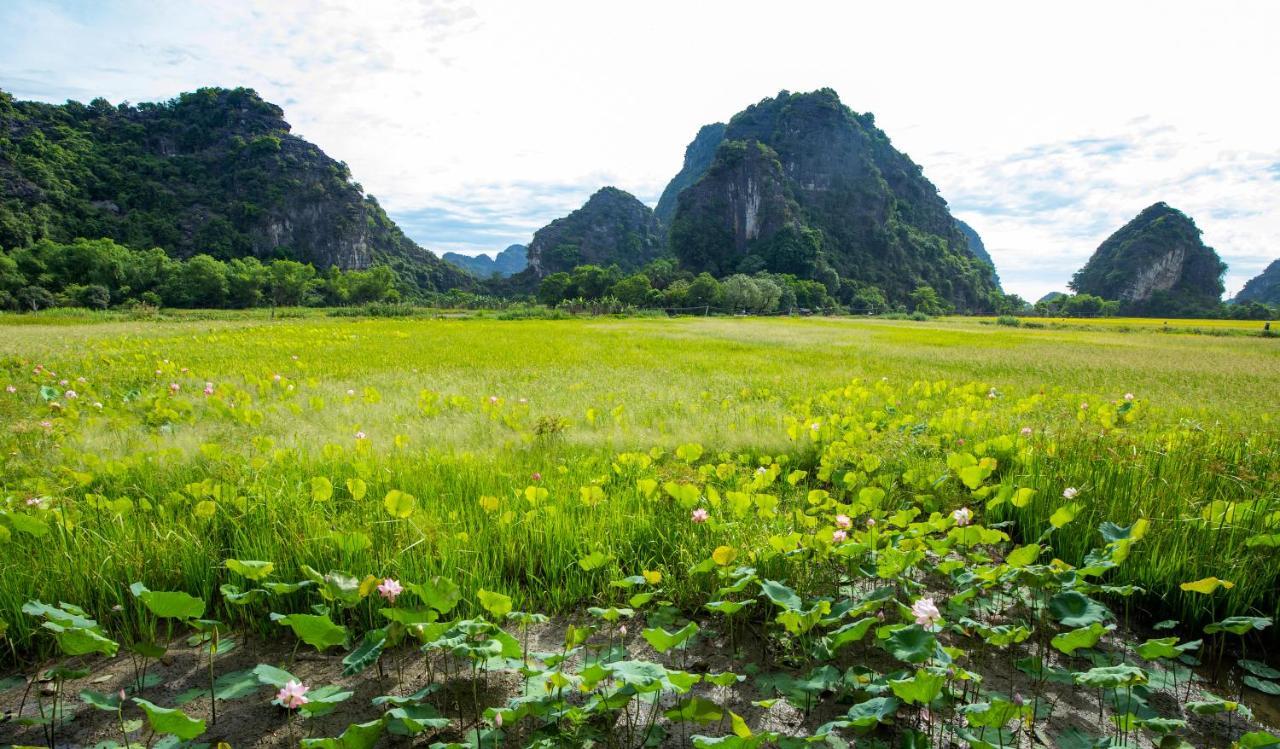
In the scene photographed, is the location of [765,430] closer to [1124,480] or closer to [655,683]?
[1124,480]

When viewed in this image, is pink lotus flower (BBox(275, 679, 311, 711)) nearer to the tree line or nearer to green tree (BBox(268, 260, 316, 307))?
the tree line

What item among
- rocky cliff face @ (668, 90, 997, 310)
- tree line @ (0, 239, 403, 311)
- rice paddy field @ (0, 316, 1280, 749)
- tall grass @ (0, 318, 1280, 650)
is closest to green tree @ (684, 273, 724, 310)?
rocky cliff face @ (668, 90, 997, 310)

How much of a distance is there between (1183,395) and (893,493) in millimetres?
7823

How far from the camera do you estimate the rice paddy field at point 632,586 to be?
166 centimetres

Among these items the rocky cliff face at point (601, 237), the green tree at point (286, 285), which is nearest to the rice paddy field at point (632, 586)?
the green tree at point (286, 285)

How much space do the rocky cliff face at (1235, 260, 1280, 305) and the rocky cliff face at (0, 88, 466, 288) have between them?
638 feet

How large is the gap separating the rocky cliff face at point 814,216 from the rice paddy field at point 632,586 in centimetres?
11472

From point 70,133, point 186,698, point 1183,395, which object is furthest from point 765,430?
point 70,133

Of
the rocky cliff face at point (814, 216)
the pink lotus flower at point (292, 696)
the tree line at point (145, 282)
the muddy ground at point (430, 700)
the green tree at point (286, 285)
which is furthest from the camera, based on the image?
the rocky cliff face at point (814, 216)

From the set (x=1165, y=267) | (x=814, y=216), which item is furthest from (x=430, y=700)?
(x=1165, y=267)

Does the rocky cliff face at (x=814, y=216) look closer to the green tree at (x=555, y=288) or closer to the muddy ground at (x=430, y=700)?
the green tree at (x=555, y=288)

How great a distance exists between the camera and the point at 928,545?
8.79 feet

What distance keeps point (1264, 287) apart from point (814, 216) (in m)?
111

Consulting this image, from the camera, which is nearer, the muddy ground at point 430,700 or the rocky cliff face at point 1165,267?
the muddy ground at point 430,700
